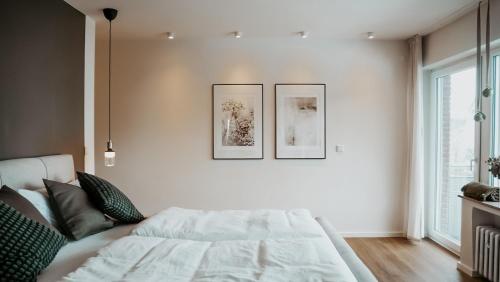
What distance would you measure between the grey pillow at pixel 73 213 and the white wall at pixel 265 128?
76.6 inches

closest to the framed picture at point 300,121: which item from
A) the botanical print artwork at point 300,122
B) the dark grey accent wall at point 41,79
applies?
the botanical print artwork at point 300,122

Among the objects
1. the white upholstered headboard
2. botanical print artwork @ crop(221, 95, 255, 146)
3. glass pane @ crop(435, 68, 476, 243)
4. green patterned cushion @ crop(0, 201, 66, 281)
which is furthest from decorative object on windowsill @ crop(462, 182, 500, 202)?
the white upholstered headboard

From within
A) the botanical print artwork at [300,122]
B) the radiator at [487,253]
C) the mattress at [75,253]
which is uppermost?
the botanical print artwork at [300,122]

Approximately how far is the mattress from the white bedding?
249 millimetres

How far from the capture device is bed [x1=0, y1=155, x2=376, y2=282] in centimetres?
138

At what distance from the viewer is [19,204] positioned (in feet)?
5.88

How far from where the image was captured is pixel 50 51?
2768 mm

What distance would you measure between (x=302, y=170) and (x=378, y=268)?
1433mm

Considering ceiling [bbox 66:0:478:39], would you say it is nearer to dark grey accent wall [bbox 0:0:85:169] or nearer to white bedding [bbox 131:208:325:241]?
dark grey accent wall [bbox 0:0:85:169]

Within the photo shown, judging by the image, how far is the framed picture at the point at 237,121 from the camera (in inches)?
163

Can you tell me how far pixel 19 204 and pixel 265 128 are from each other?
2820 millimetres

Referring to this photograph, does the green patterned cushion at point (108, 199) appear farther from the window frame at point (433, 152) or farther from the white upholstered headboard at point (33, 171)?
the window frame at point (433, 152)

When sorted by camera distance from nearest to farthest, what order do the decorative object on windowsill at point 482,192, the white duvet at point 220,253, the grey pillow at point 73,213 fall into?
the white duvet at point 220,253 → the grey pillow at point 73,213 → the decorative object on windowsill at point 482,192

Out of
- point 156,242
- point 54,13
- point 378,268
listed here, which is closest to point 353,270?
point 156,242
